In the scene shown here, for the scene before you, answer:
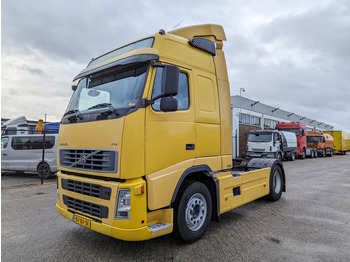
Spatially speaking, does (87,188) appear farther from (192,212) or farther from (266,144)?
(266,144)

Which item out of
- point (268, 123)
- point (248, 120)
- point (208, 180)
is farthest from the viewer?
point (268, 123)

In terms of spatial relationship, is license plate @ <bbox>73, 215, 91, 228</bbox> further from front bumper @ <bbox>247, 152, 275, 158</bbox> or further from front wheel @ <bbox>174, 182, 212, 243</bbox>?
front bumper @ <bbox>247, 152, 275, 158</bbox>

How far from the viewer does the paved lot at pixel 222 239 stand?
3.54 metres

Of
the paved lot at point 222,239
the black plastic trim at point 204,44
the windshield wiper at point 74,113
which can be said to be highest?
the black plastic trim at point 204,44

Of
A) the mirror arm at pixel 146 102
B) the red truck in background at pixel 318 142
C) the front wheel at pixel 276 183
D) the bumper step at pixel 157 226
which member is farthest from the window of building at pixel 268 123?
the mirror arm at pixel 146 102

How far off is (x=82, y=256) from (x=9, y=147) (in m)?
9.56

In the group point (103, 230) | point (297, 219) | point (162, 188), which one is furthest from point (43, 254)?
point (297, 219)

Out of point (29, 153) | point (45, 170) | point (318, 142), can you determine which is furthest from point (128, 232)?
point (318, 142)

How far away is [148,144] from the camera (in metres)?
3.31

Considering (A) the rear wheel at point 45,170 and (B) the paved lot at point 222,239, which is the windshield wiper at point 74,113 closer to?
(B) the paved lot at point 222,239

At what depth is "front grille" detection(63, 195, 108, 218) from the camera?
3.32 m

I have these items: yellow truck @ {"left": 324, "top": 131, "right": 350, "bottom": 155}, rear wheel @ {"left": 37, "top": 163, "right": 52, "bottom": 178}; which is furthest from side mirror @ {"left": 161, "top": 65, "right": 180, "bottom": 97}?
yellow truck @ {"left": 324, "top": 131, "right": 350, "bottom": 155}

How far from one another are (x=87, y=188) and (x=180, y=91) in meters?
1.98

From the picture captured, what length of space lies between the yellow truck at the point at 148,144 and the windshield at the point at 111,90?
2cm
